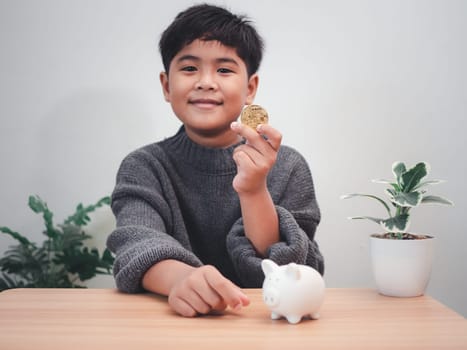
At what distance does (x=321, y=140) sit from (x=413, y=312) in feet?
4.76

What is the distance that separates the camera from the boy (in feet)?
2.90

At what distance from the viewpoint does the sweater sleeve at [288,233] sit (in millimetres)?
935

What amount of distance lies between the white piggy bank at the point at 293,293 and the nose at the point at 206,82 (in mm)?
556

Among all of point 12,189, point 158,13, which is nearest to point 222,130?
point 158,13

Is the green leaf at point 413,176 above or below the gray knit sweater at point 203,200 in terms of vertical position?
above

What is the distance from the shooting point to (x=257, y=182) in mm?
935

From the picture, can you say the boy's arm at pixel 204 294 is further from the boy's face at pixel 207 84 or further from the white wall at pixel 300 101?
the white wall at pixel 300 101

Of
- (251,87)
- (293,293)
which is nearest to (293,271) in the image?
(293,293)

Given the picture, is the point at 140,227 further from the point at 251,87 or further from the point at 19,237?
the point at 19,237

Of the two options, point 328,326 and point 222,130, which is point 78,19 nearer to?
point 222,130

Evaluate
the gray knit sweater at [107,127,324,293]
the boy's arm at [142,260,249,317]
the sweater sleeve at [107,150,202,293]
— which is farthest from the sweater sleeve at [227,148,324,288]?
the boy's arm at [142,260,249,317]

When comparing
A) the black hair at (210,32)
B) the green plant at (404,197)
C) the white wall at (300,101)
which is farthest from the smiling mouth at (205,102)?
Result: the white wall at (300,101)

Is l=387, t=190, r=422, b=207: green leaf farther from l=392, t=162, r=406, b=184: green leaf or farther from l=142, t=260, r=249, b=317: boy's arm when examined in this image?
l=142, t=260, r=249, b=317: boy's arm

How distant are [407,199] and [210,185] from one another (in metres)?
0.53
